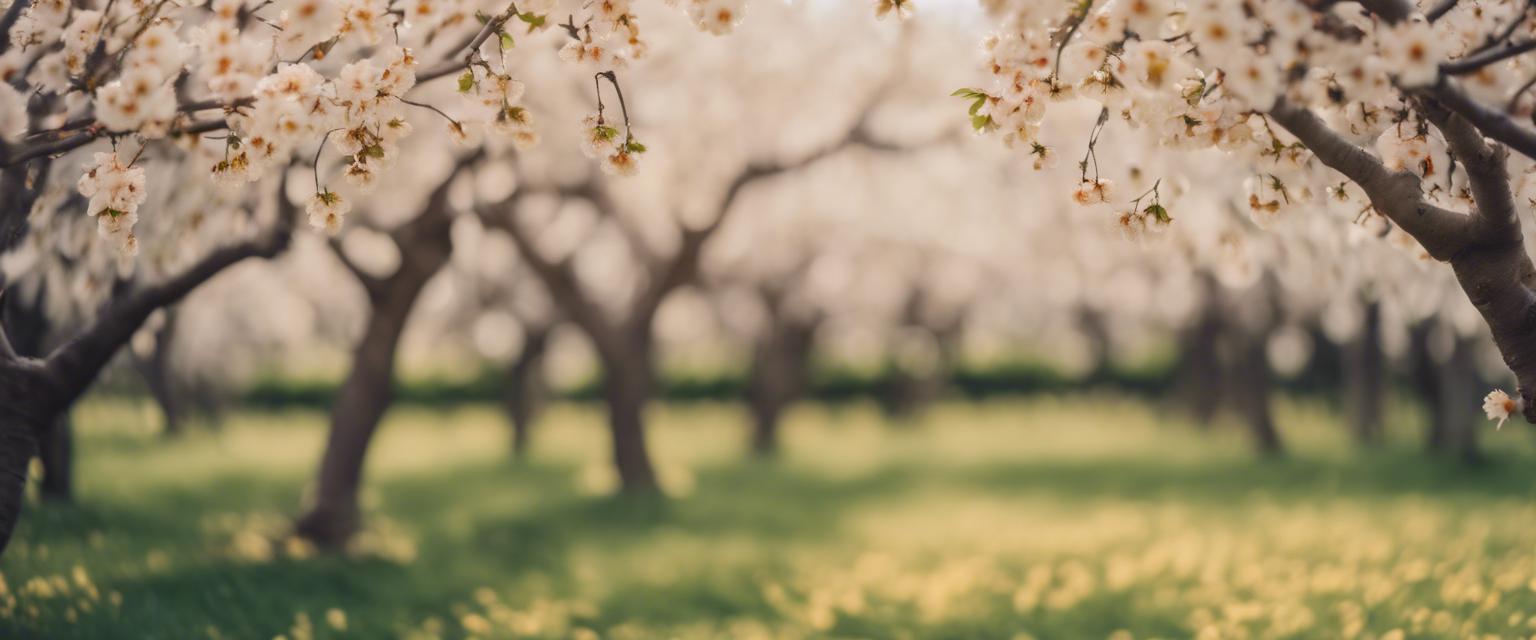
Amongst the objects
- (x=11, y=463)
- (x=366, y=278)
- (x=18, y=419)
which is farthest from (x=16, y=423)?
(x=366, y=278)

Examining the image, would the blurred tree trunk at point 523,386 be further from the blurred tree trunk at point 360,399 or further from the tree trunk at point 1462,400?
the tree trunk at point 1462,400

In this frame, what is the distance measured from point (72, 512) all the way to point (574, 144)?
5.66m

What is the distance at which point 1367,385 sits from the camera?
1673 centimetres

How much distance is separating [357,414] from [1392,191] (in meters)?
7.54

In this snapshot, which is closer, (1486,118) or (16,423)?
(1486,118)

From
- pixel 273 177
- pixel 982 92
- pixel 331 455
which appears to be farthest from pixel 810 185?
pixel 982 92

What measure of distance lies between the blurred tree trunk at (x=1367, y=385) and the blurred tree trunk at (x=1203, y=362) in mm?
2130

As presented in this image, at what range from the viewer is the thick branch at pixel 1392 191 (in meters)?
3.37

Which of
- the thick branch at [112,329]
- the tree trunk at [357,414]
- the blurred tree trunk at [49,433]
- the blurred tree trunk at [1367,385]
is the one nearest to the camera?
the thick branch at [112,329]

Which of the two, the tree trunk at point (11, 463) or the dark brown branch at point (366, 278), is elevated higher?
the dark brown branch at point (366, 278)

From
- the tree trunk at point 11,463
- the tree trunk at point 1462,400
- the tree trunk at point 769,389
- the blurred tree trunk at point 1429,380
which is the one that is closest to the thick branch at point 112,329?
the tree trunk at point 11,463

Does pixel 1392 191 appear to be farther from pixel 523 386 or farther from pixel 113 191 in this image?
pixel 523 386

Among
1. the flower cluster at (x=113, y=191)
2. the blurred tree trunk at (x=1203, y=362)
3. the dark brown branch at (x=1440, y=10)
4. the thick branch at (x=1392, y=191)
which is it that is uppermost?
the blurred tree trunk at (x=1203, y=362)

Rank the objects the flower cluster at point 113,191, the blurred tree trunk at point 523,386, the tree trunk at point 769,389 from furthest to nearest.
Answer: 1. the tree trunk at point 769,389
2. the blurred tree trunk at point 523,386
3. the flower cluster at point 113,191
